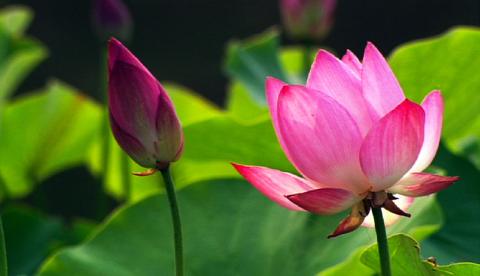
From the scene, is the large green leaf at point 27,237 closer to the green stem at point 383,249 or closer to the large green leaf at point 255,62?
the large green leaf at point 255,62

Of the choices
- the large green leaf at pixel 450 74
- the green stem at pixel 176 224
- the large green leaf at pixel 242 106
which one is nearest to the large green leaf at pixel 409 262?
the green stem at pixel 176 224

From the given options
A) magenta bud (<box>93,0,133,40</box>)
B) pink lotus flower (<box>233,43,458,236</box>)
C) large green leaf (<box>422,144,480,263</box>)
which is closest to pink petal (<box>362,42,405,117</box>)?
pink lotus flower (<box>233,43,458,236</box>)

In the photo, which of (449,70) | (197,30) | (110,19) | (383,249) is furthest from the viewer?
(197,30)

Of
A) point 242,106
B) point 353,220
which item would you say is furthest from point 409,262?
point 242,106

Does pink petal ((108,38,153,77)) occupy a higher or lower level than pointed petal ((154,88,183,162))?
higher

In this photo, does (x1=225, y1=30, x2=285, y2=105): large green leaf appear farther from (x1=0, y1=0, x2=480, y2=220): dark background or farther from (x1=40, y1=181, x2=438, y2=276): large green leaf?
(x1=0, y1=0, x2=480, y2=220): dark background

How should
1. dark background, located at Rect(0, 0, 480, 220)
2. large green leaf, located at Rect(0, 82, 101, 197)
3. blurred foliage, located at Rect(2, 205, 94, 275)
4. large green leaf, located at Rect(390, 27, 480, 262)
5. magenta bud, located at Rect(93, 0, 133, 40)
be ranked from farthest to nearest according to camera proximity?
1. dark background, located at Rect(0, 0, 480, 220)
2. large green leaf, located at Rect(0, 82, 101, 197)
3. magenta bud, located at Rect(93, 0, 133, 40)
4. blurred foliage, located at Rect(2, 205, 94, 275)
5. large green leaf, located at Rect(390, 27, 480, 262)

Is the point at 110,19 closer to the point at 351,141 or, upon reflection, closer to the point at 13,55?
the point at 13,55
